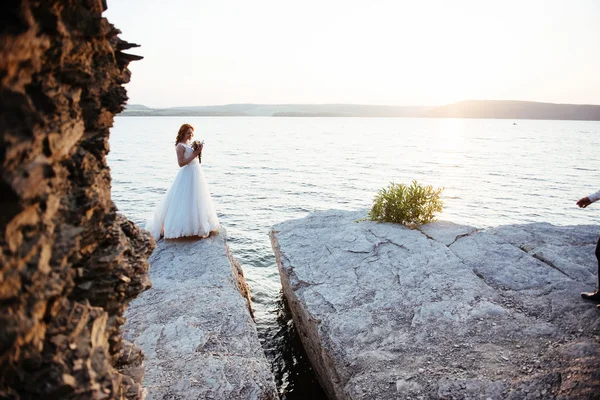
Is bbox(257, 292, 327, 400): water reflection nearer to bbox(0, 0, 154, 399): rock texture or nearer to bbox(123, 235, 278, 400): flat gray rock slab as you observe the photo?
bbox(123, 235, 278, 400): flat gray rock slab

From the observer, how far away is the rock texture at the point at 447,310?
17.0 ft

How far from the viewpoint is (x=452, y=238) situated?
10.0 m

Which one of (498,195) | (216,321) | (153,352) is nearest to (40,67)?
(153,352)

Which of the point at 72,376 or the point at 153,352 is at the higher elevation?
the point at 72,376

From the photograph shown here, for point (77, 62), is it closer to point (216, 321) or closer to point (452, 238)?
point (216, 321)

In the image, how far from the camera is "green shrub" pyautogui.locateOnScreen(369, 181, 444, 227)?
1151 centimetres

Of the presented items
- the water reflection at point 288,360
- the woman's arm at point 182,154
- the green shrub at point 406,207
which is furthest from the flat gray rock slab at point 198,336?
the green shrub at point 406,207

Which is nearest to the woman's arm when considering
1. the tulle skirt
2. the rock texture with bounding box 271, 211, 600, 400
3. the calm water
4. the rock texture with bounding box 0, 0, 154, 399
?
the tulle skirt

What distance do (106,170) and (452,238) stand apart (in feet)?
29.2

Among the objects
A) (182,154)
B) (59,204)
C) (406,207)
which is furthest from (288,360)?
(59,204)

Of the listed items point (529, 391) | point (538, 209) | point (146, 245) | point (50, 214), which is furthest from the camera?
point (538, 209)

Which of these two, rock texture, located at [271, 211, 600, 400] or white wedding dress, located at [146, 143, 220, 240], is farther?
white wedding dress, located at [146, 143, 220, 240]

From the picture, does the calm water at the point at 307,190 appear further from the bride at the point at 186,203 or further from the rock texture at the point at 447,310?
the bride at the point at 186,203

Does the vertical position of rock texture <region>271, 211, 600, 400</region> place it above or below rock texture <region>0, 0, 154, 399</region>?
below
